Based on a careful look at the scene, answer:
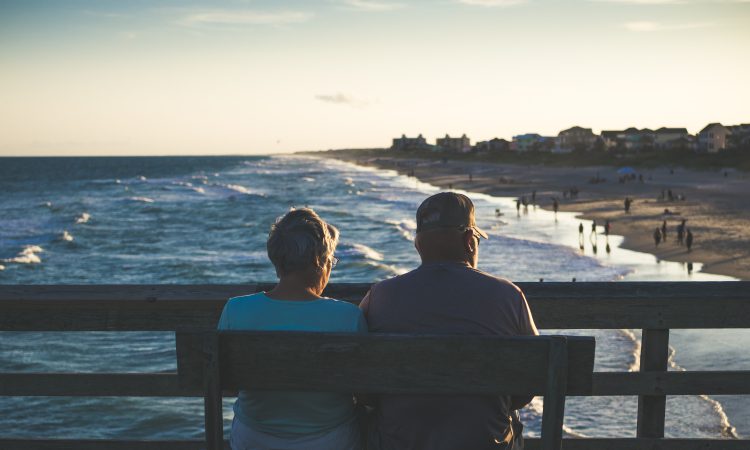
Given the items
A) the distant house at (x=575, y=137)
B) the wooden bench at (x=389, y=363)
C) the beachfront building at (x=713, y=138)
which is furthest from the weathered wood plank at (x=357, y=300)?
the distant house at (x=575, y=137)

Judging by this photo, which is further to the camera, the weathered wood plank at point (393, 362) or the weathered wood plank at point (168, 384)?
the weathered wood plank at point (168, 384)

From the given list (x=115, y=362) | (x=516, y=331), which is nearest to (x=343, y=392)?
(x=516, y=331)

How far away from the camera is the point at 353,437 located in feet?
9.46

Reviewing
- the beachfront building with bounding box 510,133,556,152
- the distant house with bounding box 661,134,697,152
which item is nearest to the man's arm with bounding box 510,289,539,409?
the distant house with bounding box 661,134,697,152

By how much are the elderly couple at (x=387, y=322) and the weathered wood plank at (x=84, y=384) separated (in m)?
0.81

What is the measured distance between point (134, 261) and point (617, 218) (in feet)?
87.2

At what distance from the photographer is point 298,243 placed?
2791 mm

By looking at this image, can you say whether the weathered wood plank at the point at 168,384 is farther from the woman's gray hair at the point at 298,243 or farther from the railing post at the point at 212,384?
the woman's gray hair at the point at 298,243

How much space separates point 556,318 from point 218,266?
1063 inches

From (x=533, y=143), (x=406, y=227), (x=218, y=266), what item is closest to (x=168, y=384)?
(x=218, y=266)

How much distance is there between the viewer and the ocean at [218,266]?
10344 millimetres

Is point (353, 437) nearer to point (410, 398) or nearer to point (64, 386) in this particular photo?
point (410, 398)

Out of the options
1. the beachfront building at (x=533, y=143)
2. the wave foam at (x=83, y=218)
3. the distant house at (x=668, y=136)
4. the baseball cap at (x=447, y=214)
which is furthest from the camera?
the beachfront building at (x=533, y=143)

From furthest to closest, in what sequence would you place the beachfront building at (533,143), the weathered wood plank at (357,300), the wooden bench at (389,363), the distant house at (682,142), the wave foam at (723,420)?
the beachfront building at (533,143), the distant house at (682,142), the wave foam at (723,420), the weathered wood plank at (357,300), the wooden bench at (389,363)
